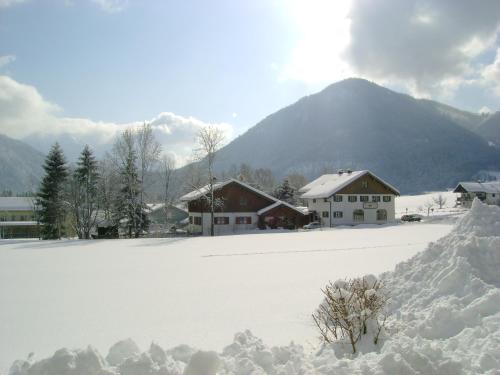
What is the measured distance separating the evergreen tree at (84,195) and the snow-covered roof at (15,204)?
106ft

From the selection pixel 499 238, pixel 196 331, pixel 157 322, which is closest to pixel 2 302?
pixel 157 322

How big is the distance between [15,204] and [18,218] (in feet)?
10.6

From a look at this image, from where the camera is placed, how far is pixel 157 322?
28.5ft

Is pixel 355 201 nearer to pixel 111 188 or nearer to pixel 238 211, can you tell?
pixel 238 211

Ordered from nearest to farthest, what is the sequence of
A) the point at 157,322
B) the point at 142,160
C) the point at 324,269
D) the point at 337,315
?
the point at 337,315
the point at 157,322
the point at 324,269
the point at 142,160

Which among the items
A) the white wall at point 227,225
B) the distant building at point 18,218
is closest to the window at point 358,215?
the white wall at point 227,225

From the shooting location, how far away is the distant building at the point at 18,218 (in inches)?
2509

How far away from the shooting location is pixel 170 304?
10.2 meters

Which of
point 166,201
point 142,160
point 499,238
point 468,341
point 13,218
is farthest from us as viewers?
point 13,218

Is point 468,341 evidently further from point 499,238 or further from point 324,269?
point 324,269

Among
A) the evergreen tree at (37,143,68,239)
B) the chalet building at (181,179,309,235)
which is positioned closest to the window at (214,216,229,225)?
the chalet building at (181,179,309,235)

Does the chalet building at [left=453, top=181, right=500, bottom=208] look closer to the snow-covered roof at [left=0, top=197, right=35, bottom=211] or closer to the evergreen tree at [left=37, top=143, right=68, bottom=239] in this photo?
the evergreen tree at [left=37, top=143, right=68, bottom=239]

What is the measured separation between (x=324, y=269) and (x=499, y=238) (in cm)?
795

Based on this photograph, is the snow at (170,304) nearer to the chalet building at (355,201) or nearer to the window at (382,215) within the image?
the chalet building at (355,201)
